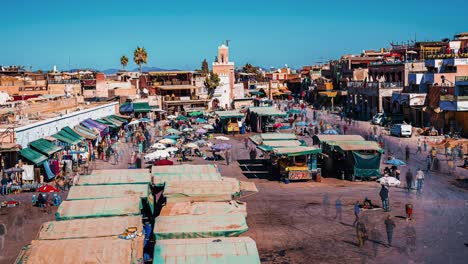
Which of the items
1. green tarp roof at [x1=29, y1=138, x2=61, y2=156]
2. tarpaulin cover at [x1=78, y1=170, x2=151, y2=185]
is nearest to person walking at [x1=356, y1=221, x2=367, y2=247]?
tarpaulin cover at [x1=78, y1=170, x2=151, y2=185]

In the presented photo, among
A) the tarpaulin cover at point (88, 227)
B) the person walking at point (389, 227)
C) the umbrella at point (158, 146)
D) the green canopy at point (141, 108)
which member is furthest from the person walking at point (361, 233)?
the green canopy at point (141, 108)

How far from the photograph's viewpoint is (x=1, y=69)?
7931 centimetres

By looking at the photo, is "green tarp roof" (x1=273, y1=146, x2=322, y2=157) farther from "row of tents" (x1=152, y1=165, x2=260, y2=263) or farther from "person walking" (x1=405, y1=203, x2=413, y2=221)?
"person walking" (x1=405, y1=203, x2=413, y2=221)

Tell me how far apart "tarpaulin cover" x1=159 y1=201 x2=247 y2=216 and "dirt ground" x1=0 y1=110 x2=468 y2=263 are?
58.8 inches

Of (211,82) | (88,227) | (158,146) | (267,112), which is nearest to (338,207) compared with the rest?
(88,227)

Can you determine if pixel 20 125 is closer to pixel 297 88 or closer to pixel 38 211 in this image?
pixel 38 211

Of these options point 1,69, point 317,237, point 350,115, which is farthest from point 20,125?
point 1,69

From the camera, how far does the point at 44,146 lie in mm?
29156

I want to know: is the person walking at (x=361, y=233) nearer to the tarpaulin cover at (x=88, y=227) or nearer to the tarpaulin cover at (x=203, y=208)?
the tarpaulin cover at (x=203, y=208)

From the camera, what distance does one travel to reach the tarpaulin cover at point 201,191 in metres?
17.2

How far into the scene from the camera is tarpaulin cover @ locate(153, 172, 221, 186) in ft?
65.4

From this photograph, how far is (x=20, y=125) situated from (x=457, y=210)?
20615 millimetres

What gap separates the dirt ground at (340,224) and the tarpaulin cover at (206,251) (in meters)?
3.93

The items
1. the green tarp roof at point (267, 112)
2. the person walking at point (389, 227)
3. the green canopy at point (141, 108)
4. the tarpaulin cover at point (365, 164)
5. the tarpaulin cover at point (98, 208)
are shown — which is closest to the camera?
the tarpaulin cover at point (98, 208)
